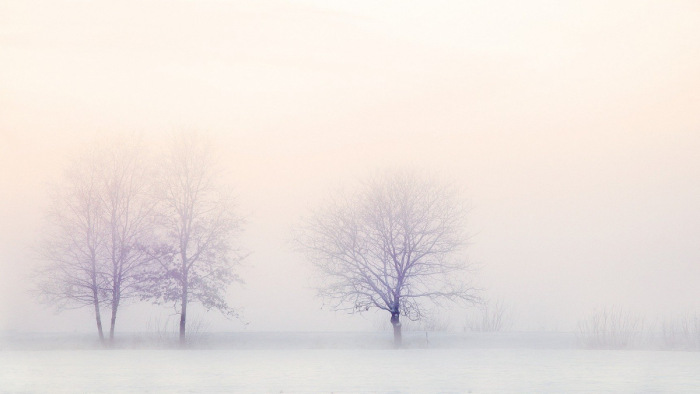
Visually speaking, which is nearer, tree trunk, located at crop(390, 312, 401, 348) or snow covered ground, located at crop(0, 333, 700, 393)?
snow covered ground, located at crop(0, 333, 700, 393)

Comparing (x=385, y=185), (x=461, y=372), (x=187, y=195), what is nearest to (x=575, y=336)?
(x=385, y=185)

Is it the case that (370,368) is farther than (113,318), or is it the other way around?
(113,318)

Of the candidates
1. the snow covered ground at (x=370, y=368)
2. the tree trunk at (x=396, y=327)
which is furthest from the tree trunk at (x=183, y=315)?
the tree trunk at (x=396, y=327)

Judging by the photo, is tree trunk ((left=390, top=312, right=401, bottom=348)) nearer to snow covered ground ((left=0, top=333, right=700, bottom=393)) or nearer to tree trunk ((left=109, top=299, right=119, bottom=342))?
snow covered ground ((left=0, top=333, right=700, bottom=393))

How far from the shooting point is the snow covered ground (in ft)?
73.8

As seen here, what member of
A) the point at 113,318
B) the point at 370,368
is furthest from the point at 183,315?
the point at 370,368

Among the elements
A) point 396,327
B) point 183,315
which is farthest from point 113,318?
point 396,327

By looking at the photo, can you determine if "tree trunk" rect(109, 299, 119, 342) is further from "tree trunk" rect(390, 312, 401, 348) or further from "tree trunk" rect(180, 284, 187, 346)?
"tree trunk" rect(390, 312, 401, 348)

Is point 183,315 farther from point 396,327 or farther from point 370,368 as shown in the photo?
point 370,368

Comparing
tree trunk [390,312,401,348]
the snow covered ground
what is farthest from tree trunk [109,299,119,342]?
tree trunk [390,312,401,348]

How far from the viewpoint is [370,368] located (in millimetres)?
29250

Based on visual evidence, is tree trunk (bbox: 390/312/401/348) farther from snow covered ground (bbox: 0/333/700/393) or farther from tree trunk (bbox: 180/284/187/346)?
tree trunk (bbox: 180/284/187/346)

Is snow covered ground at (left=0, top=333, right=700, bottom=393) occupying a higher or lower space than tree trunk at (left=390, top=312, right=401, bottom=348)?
lower

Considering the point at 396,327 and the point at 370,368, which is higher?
the point at 396,327
